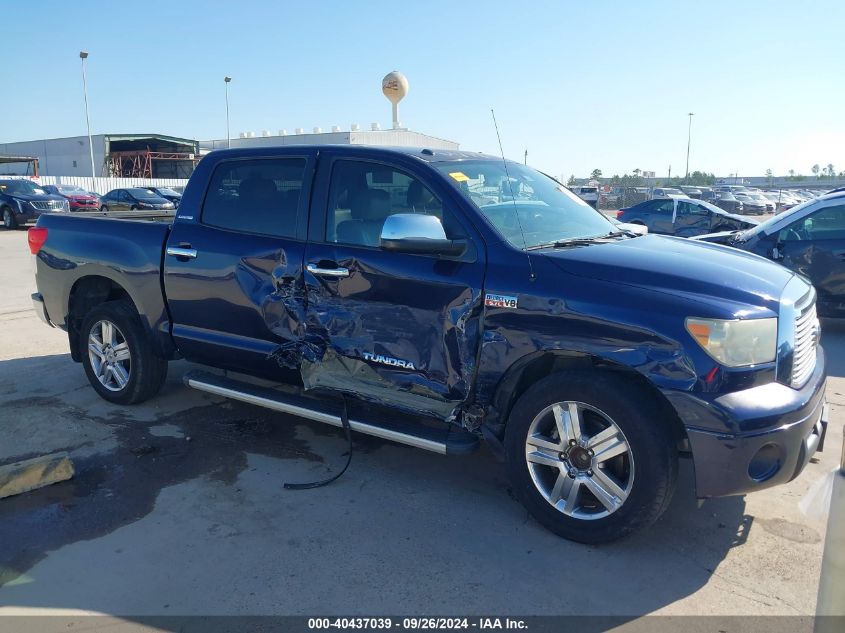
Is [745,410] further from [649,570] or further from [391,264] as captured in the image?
[391,264]

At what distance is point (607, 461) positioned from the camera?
3.51 meters

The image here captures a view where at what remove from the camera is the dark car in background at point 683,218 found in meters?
16.9

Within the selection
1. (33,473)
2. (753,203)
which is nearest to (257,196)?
(33,473)

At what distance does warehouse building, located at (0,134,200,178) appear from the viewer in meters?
53.0

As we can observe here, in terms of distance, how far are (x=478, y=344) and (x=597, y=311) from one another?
0.69 metres

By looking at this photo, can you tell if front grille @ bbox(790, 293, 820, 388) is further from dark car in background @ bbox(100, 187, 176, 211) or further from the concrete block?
dark car in background @ bbox(100, 187, 176, 211)

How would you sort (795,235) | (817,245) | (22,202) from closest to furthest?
(817,245) < (795,235) < (22,202)

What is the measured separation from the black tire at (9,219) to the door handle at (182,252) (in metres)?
24.2

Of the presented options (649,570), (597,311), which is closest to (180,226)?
(597,311)

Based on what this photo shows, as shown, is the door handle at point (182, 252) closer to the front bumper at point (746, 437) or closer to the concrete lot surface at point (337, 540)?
the concrete lot surface at point (337, 540)

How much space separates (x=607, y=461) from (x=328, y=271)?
6.42 feet

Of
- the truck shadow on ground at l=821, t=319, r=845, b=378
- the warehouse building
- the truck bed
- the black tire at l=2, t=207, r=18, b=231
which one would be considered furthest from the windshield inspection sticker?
the warehouse building

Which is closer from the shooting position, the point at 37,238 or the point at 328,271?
the point at 328,271

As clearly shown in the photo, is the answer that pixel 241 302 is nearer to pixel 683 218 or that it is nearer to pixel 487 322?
pixel 487 322
